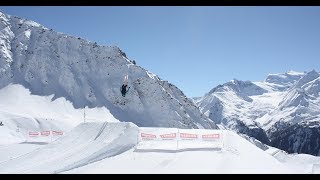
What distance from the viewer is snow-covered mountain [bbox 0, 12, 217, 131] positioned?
150 meters

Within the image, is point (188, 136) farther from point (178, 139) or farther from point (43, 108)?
point (43, 108)

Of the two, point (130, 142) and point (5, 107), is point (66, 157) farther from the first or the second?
point (5, 107)

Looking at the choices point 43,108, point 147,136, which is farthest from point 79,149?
point 43,108

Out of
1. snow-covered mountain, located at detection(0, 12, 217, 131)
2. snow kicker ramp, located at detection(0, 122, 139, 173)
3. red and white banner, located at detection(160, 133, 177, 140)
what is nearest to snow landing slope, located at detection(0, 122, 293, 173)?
snow kicker ramp, located at detection(0, 122, 139, 173)

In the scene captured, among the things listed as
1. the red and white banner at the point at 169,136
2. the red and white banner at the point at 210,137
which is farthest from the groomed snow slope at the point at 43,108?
the red and white banner at the point at 210,137

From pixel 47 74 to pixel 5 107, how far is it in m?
31.4

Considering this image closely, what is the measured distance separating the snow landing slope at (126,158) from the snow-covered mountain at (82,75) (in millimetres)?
112132

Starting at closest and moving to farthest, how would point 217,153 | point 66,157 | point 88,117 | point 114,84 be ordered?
point 217,153
point 66,157
point 88,117
point 114,84

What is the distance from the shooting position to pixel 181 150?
1188 inches

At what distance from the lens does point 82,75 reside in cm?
15925

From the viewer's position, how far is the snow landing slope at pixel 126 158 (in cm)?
2523

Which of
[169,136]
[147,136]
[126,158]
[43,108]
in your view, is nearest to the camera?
[126,158]

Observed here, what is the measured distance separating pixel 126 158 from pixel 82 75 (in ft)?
438
